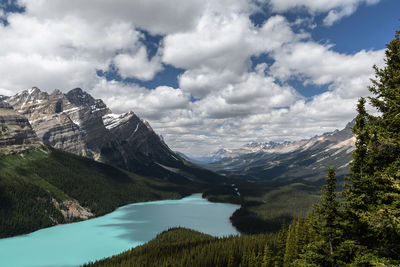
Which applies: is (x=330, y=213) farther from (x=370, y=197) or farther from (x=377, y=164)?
(x=377, y=164)

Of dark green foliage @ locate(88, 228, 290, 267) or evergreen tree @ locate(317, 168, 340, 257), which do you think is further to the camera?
dark green foliage @ locate(88, 228, 290, 267)

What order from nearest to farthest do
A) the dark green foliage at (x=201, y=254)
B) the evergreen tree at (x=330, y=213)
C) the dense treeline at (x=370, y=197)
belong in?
the dense treeline at (x=370, y=197)
the evergreen tree at (x=330, y=213)
the dark green foliage at (x=201, y=254)

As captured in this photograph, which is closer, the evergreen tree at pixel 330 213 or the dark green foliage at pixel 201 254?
the evergreen tree at pixel 330 213

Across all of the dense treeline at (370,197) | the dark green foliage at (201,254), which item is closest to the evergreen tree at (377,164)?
the dense treeline at (370,197)

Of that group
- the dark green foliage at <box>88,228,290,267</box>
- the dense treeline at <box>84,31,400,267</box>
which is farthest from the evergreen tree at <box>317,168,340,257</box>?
the dark green foliage at <box>88,228,290,267</box>

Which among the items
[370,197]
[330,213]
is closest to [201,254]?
[330,213]

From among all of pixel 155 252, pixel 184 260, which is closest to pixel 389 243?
pixel 184 260

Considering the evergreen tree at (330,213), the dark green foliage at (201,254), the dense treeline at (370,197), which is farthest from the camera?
the dark green foliage at (201,254)

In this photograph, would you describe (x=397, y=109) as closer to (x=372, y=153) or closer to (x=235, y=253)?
(x=372, y=153)

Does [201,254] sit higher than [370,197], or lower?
lower

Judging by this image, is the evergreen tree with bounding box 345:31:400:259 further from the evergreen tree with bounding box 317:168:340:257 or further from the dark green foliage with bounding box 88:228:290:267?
the dark green foliage with bounding box 88:228:290:267

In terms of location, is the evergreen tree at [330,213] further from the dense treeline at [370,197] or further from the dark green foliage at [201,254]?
the dark green foliage at [201,254]
